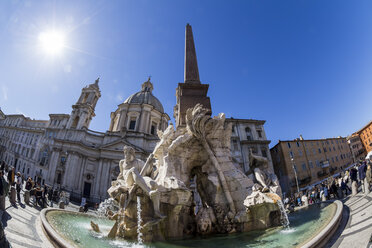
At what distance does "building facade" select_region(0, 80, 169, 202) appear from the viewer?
26141mm

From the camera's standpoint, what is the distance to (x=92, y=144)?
2967cm

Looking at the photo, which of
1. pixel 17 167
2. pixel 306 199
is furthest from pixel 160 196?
pixel 17 167

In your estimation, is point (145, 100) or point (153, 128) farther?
point (145, 100)

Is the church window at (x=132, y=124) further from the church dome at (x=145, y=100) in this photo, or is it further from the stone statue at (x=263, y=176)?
the stone statue at (x=263, y=176)

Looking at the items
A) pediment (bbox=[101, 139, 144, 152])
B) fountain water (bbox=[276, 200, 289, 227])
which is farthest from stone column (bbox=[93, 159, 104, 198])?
fountain water (bbox=[276, 200, 289, 227])

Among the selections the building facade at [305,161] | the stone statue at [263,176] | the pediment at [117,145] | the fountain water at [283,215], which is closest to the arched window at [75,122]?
the pediment at [117,145]

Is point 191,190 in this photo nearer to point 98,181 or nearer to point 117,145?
point 98,181

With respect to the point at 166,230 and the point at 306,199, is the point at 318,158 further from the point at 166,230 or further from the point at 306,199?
the point at 166,230

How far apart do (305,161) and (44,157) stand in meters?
42.1

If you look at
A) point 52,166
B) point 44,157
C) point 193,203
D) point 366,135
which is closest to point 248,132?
point 366,135

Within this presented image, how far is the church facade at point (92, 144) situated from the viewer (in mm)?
26234

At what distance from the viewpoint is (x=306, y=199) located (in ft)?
40.5

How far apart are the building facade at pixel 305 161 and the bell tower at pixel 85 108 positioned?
105 ft

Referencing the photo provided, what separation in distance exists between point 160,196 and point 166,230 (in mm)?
911
